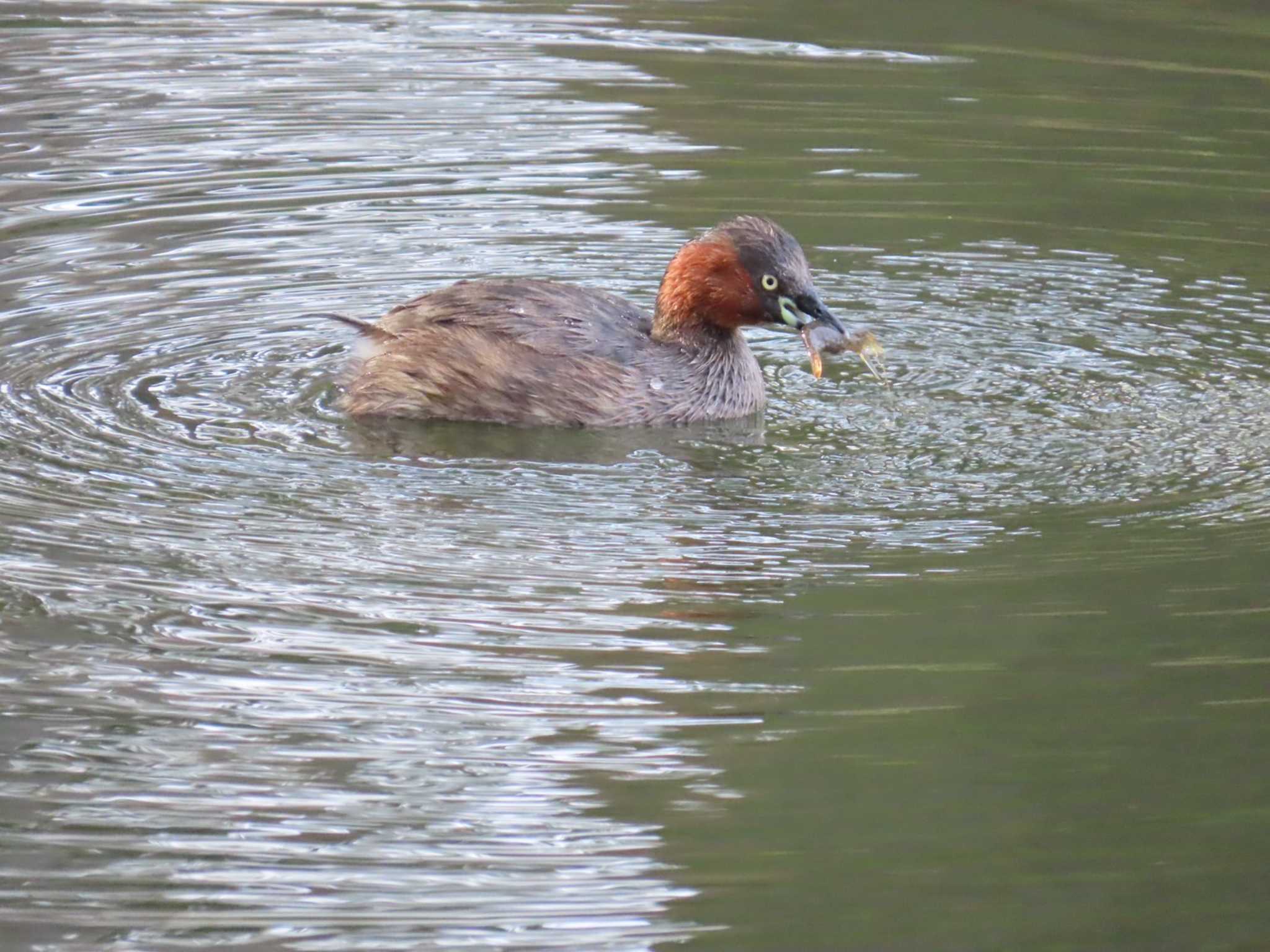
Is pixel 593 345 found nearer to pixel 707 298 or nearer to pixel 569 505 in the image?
pixel 707 298

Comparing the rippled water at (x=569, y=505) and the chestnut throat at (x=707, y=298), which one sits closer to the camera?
the rippled water at (x=569, y=505)

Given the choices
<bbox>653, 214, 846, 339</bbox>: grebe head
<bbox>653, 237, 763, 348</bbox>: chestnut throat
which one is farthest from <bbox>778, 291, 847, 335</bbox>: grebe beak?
<bbox>653, 237, 763, 348</bbox>: chestnut throat

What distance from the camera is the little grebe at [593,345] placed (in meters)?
7.96

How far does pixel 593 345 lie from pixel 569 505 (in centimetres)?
138

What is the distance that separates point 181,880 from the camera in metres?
4.51

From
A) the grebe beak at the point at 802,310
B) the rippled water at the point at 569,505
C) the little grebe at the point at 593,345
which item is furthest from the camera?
the grebe beak at the point at 802,310

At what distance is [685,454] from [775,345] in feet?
6.28

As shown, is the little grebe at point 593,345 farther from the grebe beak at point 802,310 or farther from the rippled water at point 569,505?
the rippled water at point 569,505

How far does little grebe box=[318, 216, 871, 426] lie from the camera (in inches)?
314

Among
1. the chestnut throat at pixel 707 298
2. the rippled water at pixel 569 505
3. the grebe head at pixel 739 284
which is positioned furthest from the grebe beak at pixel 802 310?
the rippled water at pixel 569 505

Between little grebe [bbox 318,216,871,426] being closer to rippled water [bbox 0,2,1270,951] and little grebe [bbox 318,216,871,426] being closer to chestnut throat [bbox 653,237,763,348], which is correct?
chestnut throat [bbox 653,237,763,348]

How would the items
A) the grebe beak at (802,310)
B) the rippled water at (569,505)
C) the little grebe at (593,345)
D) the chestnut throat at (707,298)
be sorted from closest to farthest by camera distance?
the rippled water at (569,505) < the little grebe at (593,345) < the grebe beak at (802,310) < the chestnut throat at (707,298)

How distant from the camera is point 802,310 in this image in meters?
8.27

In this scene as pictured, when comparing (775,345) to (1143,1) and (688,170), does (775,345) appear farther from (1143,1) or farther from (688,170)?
(1143,1)
